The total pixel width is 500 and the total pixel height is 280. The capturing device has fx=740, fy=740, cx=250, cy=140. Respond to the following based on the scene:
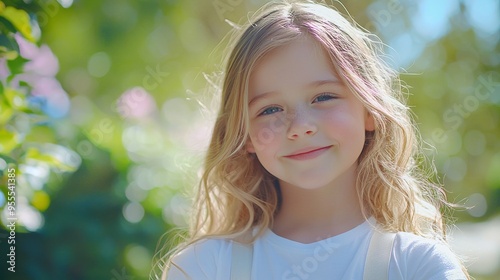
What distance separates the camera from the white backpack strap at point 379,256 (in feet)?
5.36

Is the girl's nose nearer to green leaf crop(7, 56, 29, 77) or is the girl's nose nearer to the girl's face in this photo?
the girl's face

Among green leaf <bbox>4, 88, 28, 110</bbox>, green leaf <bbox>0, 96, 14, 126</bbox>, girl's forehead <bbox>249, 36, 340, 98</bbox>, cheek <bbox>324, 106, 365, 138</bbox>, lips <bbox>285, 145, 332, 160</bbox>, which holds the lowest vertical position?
green leaf <bbox>0, 96, 14, 126</bbox>

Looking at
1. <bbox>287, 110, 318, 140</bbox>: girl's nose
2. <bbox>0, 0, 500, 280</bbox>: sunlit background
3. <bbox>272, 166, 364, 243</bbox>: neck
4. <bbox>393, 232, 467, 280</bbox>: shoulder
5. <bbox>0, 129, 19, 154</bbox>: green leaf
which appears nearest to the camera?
<bbox>393, 232, 467, 280</bbox>: shoulder

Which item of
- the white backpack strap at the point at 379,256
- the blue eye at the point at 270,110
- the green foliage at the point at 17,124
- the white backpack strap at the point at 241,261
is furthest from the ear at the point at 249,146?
the green foliage at the point at 17,124

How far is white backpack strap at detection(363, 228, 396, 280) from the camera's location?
163 centimetres

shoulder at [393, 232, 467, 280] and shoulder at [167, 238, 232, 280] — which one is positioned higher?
shoulder at [393, 232, 467, 280]

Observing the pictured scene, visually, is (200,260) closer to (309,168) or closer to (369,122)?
(309,168)

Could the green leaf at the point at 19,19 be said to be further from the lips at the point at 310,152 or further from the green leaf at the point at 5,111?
the lips at the point at 310,152

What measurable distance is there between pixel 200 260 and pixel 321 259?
29 cm

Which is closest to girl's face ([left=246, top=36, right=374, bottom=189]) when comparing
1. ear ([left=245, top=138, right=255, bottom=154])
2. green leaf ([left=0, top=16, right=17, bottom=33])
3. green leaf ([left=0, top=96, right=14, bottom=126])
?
ear ([left=245, top=138, right=255, bottom=154])

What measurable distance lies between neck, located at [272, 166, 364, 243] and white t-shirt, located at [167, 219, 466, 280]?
0.03 m

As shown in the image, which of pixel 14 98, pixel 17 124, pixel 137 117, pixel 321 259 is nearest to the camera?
pixel 321 259

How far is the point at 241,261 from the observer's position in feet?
5.86

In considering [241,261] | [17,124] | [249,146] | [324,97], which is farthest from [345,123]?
[17,124]
